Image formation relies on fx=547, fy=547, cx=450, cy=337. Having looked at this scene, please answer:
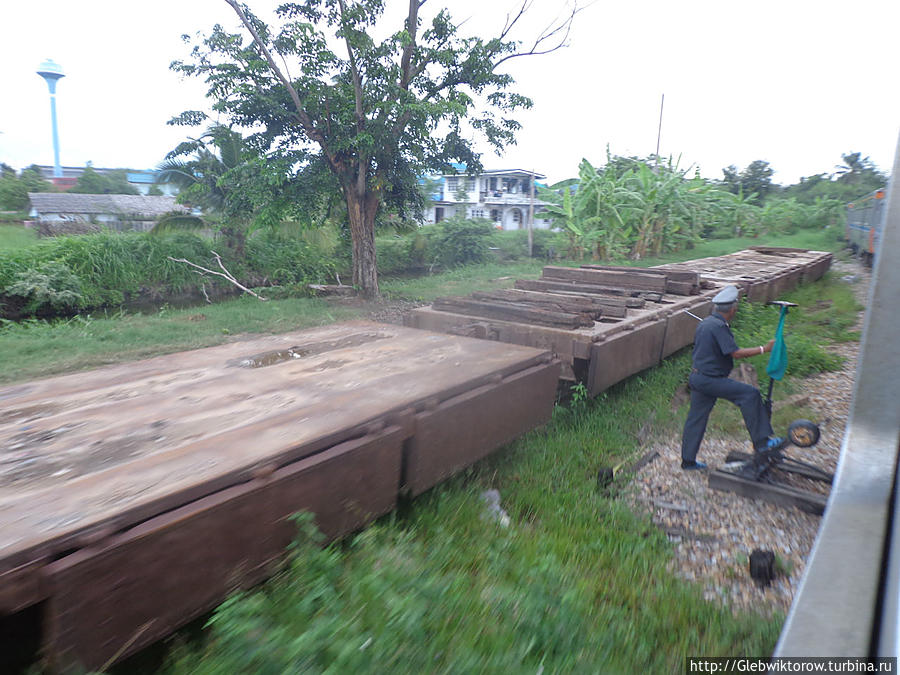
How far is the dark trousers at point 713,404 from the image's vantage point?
4.07 meters

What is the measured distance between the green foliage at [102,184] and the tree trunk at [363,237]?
27.1 metres

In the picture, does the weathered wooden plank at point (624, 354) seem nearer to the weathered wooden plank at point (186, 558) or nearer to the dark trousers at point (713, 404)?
the dark trousers at point (713, 404)

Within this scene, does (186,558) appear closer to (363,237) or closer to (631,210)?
(363,237)

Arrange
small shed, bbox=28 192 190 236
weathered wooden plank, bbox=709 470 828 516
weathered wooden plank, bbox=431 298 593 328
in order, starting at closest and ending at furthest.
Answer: weathered wooden plank, bbox=709 470 828 516
weathered wooden plank, bbox=431 298 593 328
small shed, bbox=28 192 190 236

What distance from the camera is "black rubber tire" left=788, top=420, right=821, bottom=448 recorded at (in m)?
3.66

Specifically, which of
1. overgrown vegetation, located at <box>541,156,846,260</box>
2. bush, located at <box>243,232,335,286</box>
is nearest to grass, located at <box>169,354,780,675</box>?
bush, located at <box>243,232,335,286</box>

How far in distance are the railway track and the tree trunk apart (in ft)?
25.6

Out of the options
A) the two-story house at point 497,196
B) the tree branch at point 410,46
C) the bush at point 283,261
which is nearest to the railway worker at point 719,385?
the tree branch at point 410,46

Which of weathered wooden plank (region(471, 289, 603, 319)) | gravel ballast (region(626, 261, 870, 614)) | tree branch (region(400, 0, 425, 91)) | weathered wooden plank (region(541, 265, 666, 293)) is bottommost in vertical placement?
gravel ballast (region(626, 261, 870, 614))

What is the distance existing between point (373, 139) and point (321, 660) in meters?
9.86

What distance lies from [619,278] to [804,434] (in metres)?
3.41

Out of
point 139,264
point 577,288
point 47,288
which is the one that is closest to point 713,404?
point 577,288

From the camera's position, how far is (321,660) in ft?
→ 5.76

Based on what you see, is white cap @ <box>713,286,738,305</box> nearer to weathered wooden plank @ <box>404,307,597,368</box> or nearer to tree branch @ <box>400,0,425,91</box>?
weathered wooden plank @ <box>404,307,597,368</box>
